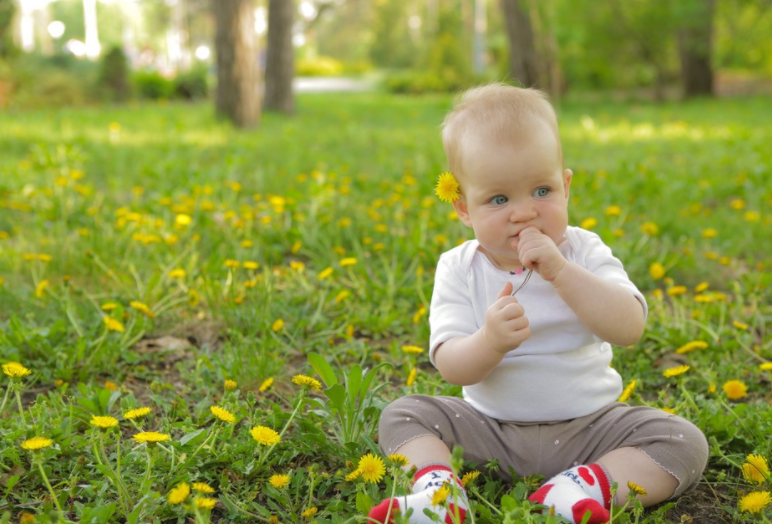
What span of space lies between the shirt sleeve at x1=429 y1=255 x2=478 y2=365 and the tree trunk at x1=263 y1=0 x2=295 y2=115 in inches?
414

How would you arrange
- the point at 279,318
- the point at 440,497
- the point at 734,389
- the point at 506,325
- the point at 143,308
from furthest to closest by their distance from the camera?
the point at 279,318
the point at 143,308
the point at 734,389
the point at 506,325
the point at 440,497

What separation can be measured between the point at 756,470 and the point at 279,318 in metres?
1.66

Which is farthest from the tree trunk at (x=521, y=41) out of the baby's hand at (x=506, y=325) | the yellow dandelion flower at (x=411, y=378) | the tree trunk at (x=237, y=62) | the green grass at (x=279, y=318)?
the baby's hand at (x=506, y=325)

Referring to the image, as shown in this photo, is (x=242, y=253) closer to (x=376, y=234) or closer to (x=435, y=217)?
(x=376, y=234)

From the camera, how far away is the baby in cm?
173

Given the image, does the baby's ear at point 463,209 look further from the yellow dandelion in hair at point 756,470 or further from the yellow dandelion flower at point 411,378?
the yellow dandelion in hair at point 756,470

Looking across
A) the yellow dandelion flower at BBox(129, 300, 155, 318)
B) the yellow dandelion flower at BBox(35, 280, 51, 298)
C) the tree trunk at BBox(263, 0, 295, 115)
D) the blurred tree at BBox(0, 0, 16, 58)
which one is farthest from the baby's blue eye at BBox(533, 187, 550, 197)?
the blurred tree at BBox(0, 0, 16, 58)

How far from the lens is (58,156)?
19.7ft

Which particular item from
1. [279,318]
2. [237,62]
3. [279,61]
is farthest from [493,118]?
[279,61]

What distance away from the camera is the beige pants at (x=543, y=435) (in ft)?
5.83

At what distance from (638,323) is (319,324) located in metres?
1.34

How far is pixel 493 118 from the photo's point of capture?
178 cm

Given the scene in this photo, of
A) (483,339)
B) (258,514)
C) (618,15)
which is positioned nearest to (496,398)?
(483,339)

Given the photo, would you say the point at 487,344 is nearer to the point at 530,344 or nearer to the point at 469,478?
the point at 530,344
